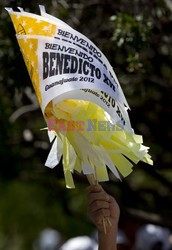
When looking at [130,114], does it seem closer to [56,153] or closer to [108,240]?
[56,153]

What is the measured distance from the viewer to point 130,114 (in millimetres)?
7520

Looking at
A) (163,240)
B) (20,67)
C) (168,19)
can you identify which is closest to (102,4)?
(168,19)

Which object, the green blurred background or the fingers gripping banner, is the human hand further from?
the green blurred background

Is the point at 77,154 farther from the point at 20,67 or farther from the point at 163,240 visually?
the point at 163,240

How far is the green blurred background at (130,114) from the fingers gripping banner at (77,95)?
135cm

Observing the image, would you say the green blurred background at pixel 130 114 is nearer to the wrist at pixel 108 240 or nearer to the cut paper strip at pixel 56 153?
the cut paper strip at pixel 56 153

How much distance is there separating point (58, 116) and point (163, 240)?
4333 millimetres

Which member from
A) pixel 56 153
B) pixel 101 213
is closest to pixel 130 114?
pixel 56 153

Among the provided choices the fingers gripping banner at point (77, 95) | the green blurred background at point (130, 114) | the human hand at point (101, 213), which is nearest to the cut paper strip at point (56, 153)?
the fingers gripping banner at point (77, 95)

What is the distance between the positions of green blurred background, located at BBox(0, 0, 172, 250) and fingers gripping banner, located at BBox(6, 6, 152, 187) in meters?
1.35

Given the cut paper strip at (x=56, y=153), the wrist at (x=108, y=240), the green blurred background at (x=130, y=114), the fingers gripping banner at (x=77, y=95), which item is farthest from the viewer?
the green blurred background at (x=130, y=114)

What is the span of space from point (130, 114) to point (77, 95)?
13.8 ft

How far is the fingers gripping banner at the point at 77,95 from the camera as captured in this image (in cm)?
334

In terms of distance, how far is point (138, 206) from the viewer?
8.59m
